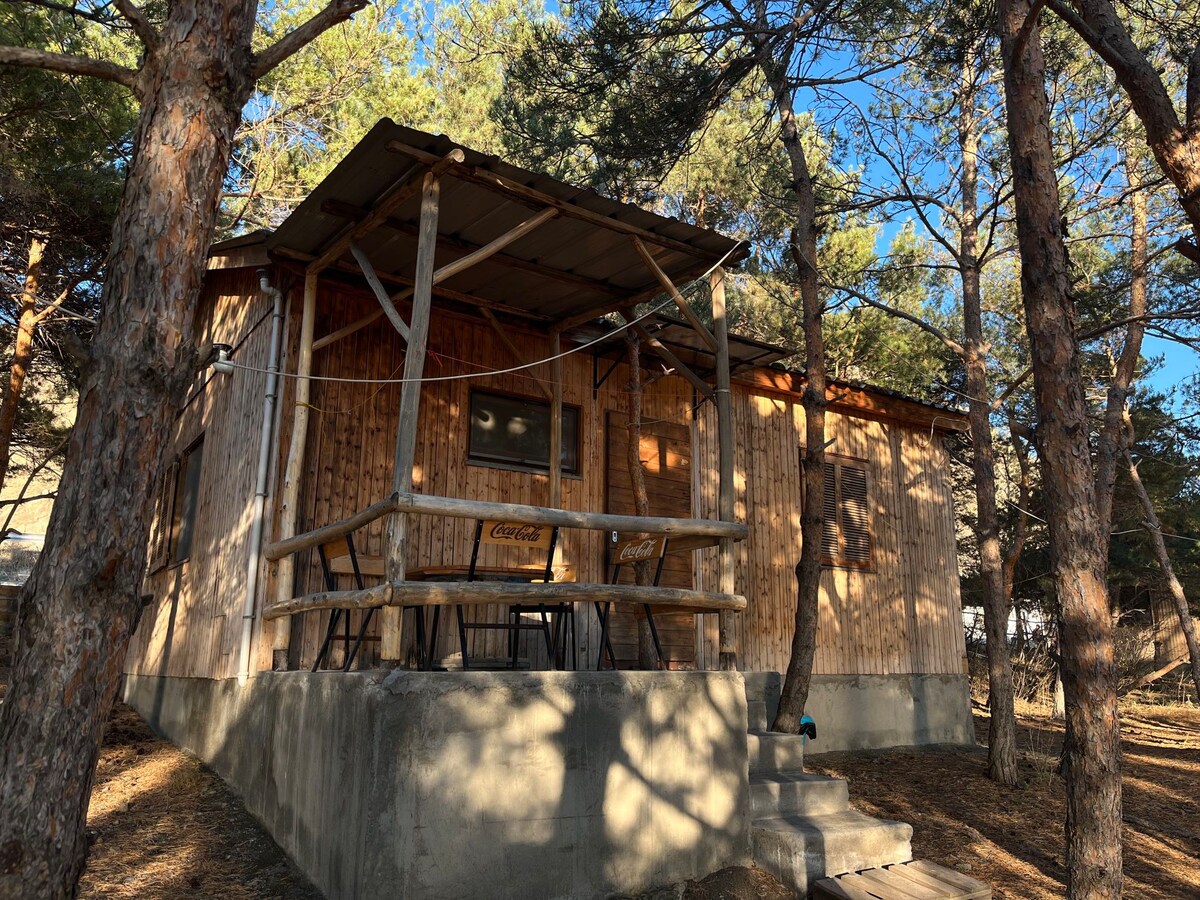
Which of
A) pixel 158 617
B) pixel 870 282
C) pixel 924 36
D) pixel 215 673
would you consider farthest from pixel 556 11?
pixel 215 673

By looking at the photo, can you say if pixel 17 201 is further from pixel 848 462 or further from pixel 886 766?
pixel 886 766

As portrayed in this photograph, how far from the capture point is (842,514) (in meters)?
10.8

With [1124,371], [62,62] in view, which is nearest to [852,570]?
[1124,371]

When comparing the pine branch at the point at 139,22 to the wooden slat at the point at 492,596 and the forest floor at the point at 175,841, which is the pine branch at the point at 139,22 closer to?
the wooden slat at the point at 492,596

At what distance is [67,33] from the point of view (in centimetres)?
1007

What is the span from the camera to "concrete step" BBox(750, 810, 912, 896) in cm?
545

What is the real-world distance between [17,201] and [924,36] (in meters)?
9.85

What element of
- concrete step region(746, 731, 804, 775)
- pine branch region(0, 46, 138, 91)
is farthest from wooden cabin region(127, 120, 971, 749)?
pine branch region(0, 46, 138, 91)

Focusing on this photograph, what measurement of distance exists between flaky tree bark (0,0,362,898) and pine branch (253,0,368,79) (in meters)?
0.07

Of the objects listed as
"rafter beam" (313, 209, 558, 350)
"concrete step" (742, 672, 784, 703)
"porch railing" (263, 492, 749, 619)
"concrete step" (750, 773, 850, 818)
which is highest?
"rafter beam" (313, 209, 558, 350)

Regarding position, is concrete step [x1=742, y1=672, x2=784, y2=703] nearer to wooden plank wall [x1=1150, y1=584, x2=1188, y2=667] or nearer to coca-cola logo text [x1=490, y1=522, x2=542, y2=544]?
coca-cola logo text [x1=490, y1=522, x2=542, y2=544]

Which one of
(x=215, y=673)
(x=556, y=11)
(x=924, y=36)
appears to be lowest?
(x=215, y=673)

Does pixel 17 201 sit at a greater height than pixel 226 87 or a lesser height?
greater

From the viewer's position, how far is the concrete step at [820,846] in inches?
214
